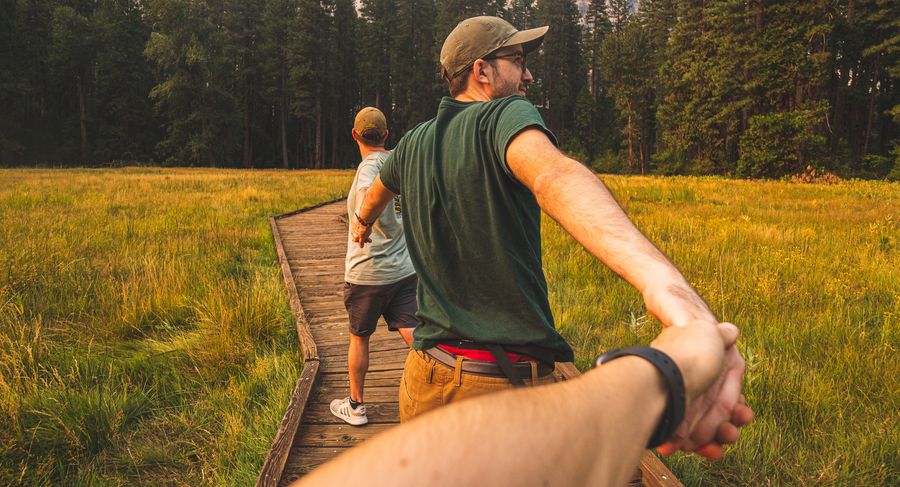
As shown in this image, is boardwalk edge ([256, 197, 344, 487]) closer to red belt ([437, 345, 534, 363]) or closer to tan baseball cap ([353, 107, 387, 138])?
red belt ([437, 345, 534, 363])

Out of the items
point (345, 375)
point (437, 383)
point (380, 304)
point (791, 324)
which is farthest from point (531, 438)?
point (791, 324)

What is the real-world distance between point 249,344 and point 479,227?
365 centimetres

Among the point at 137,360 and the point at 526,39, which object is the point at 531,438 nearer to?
the point at 526,39

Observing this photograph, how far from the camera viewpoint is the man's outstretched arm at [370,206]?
2256mm

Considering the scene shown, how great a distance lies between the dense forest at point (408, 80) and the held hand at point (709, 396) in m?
34.4

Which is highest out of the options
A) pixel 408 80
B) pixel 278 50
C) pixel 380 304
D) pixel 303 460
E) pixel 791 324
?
pixel 278 50

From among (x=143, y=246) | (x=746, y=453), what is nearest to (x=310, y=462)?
(x=746, y=453)

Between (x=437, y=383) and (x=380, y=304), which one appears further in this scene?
(x=380, y=304)

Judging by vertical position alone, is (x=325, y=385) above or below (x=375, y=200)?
below

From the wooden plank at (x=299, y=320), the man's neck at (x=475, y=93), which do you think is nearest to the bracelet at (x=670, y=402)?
the man's neck at (x=475, y=93)

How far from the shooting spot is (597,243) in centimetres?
99

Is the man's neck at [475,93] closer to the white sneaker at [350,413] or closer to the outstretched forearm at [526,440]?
the outstretched forearm at [526,440]

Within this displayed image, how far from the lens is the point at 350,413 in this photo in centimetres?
343

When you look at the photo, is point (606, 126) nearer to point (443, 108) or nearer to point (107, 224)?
point (107, 224)
